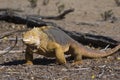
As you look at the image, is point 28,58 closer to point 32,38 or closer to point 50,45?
point 50,45

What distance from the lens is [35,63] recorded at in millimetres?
8906

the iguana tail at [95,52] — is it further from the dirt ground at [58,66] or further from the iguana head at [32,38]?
the iguana head at [32,38]

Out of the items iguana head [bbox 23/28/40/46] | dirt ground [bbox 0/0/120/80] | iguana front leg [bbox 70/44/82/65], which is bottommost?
dirt ground [bbox 0/0/120/80]

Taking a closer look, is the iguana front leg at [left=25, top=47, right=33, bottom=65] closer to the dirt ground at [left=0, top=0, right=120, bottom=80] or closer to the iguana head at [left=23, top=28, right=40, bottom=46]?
the dirt ground at [left=0, top=0, right=120, bottom=80]

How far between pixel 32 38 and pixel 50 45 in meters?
0.41

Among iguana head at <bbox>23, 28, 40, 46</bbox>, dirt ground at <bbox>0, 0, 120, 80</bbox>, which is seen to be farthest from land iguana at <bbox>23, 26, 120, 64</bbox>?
dirt ground at <bbox>0, 0, 120, 80</bbox>

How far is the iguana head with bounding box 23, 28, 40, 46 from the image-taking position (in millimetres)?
7959

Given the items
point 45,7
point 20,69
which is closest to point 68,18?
point 45,7

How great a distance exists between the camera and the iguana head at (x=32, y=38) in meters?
7.96

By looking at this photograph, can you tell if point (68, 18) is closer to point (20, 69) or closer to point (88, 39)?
point (88, 39)

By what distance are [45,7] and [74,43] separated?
1168 cm

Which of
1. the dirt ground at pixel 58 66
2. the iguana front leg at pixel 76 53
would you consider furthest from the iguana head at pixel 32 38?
the iguana front leg at pixel 76 53

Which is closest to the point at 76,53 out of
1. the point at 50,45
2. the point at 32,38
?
the point at 50,45

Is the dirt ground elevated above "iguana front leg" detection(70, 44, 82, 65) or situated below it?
below
